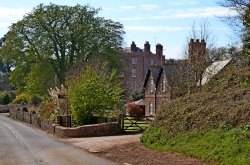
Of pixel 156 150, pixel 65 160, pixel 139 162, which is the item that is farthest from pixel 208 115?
pixel 65 160

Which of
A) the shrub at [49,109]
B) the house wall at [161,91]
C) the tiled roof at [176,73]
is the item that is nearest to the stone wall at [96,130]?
the shrub at [49,109]

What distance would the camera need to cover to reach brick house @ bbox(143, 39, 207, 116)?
148 feet

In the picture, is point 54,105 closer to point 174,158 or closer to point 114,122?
point 114,122

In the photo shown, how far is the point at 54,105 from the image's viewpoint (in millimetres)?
45812

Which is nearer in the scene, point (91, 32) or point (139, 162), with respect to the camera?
point (139, 162)

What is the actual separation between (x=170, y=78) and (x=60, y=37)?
20.9 meters

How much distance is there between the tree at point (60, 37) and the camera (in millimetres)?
67062

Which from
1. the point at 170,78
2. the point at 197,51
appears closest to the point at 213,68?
the point at 197,51

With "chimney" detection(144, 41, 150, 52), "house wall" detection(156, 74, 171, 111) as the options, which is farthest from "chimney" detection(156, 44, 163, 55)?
"house wall" detection(156, 74, 171, 111)

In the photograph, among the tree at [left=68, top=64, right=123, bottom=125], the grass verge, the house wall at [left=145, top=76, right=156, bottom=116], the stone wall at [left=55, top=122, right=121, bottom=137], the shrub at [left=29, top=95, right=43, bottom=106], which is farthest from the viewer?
the shrub at [left=29, top=95, right=43, bottom=106]

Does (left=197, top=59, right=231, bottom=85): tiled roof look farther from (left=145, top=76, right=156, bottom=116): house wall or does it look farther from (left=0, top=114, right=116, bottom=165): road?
(left=0, top=114, right=116, bottom=165): road

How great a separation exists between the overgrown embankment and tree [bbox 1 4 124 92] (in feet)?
133

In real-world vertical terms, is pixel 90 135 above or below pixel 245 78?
below

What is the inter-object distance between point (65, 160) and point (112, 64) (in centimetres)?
4908
